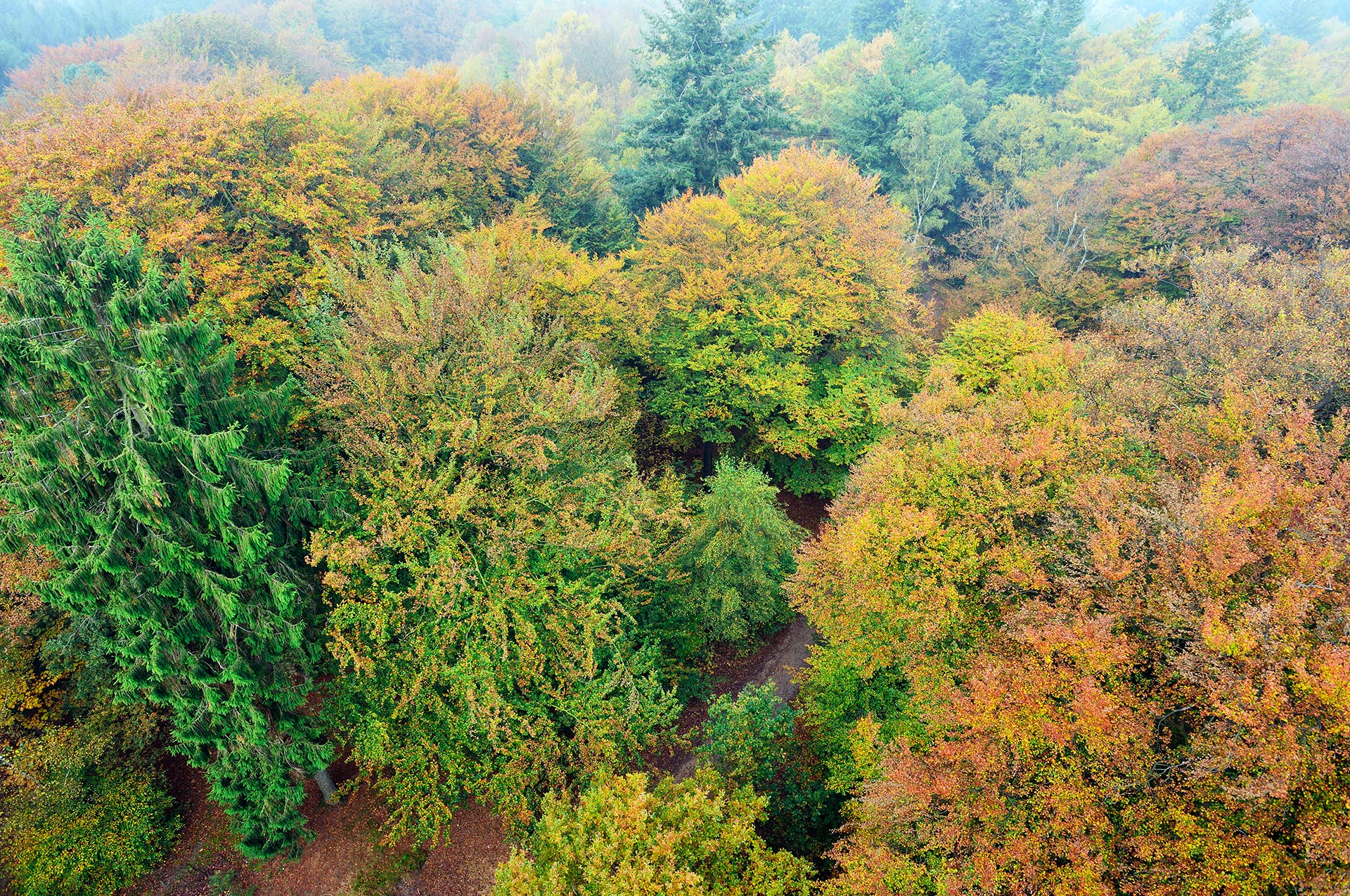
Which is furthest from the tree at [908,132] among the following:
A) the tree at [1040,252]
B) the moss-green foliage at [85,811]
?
the moss-green foliage at [85,811]

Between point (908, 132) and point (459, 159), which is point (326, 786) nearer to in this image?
point (459, 159)

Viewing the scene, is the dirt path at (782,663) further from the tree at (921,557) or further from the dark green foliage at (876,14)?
the dark green foliage at (876,14)

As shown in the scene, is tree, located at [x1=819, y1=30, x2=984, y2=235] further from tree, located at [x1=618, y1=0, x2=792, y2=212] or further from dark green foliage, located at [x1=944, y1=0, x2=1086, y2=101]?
dark green foliage, located at [x1=944, y1=0, x2=1086, y2=101]

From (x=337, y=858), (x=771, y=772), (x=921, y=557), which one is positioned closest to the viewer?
(x=921, y=557)

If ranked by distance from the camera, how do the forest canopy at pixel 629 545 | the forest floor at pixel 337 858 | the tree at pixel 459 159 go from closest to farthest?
1. the forest canopy at pixel 629 545
2. the forest floor at pixel 337 858
3. the tree at pixel 459 159

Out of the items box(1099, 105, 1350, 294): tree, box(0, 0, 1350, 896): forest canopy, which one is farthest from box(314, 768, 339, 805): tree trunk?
box(1099, 105, 1350, 294): tree

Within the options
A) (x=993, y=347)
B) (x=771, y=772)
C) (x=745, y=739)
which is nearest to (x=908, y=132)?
(x=993, y=347)
